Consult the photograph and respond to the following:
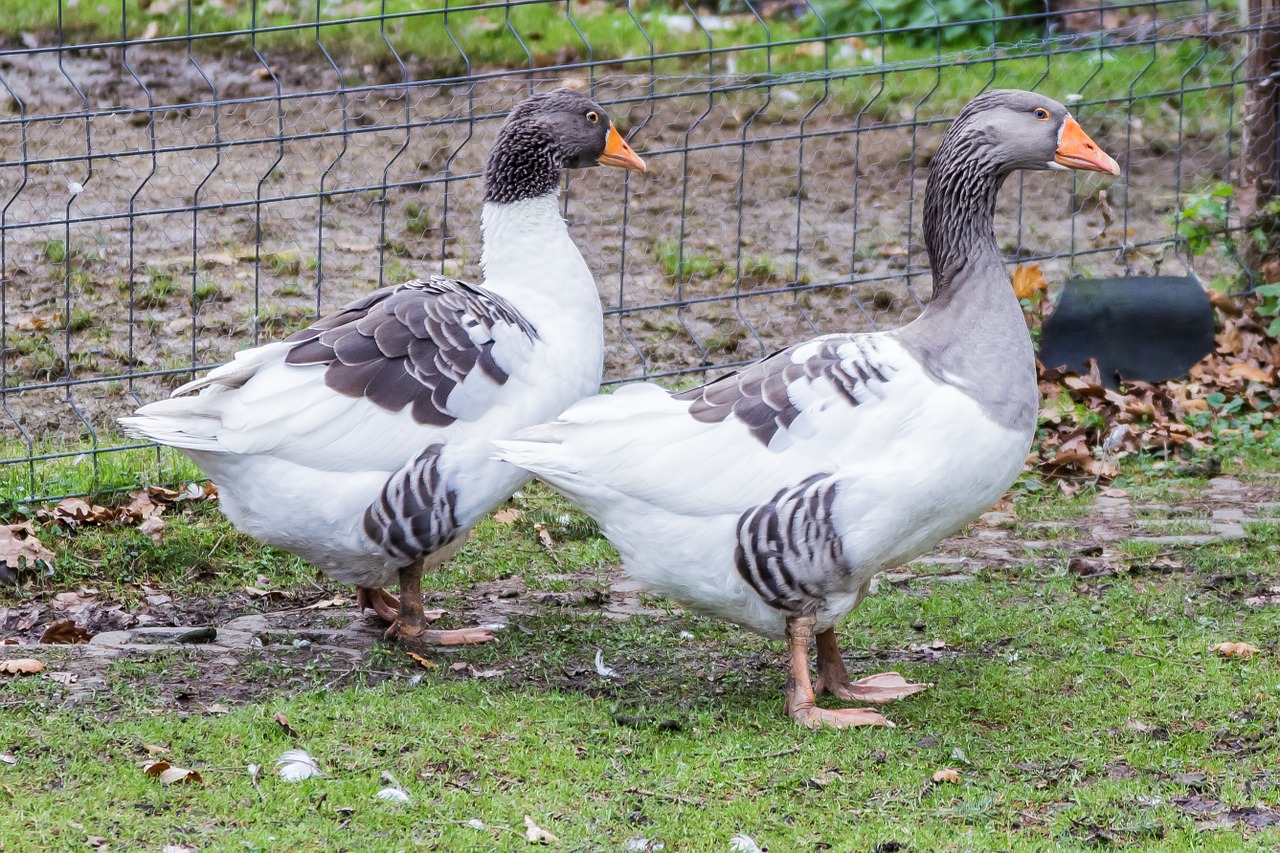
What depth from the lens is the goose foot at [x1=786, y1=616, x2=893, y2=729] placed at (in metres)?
4.14

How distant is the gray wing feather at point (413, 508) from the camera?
14.5 feet

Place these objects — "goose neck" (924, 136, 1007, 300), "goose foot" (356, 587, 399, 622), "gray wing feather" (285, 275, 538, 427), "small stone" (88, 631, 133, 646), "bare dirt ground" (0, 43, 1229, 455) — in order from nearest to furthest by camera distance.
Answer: "goose neck" (924, 136, 1007, 300) < "gray wing feather" (285, 275, 538, 427) < "small stone" (88, 631, 133, 646) < "goose foot" (356, 587, 399, 622) < "bare dirt ground" (0, 43, 1229, 455)

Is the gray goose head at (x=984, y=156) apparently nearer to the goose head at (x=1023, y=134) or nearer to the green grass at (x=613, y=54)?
the goose head at (x=1023, y=134)

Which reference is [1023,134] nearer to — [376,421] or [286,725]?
[376,421]

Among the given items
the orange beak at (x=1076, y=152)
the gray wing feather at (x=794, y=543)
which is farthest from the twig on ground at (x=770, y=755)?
the orange beak at (x=1076, y=152)

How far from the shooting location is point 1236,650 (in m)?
4.58

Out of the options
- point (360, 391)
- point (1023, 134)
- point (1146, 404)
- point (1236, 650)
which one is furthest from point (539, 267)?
point (1146, 404)

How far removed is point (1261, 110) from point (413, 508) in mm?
5129

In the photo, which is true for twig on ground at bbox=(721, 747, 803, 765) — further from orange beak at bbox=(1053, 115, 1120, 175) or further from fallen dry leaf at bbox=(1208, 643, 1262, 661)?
orange beak at bbox=(1053, 115, 1120, 175)

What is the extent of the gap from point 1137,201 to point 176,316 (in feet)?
18.8

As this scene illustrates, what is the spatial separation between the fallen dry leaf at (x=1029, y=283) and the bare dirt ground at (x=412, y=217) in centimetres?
19

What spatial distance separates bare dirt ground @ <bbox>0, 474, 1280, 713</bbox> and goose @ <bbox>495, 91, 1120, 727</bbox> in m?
0.60

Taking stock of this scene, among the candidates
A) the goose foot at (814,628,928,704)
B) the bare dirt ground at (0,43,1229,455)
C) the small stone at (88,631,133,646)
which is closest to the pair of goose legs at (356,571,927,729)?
the goose foot at (814,628,928,704)

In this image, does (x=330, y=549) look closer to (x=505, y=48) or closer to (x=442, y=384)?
(x=442, y=384)
